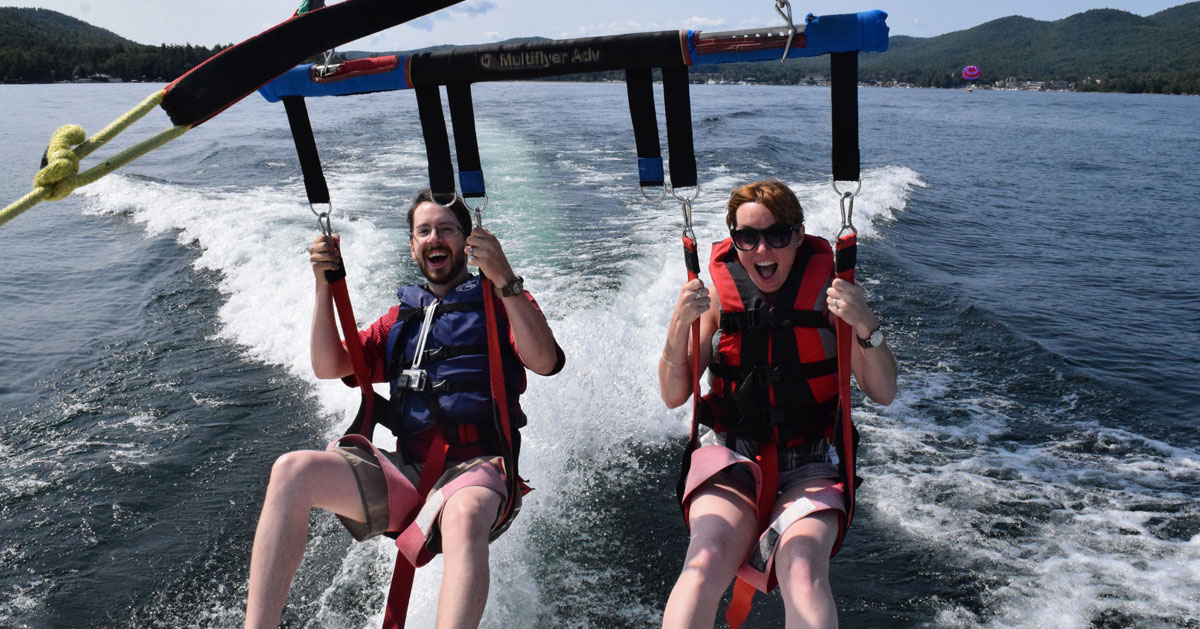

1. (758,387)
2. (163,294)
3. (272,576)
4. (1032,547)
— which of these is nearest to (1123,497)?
(1032,547)

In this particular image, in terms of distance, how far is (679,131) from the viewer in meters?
2.52

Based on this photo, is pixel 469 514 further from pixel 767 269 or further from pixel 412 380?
pixel 767 269

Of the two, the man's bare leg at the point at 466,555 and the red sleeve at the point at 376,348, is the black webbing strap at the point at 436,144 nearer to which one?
the red sleeve at the point at 376,348

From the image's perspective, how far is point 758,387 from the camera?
2.74m

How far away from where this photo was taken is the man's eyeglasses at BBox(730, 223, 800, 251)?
2611mm

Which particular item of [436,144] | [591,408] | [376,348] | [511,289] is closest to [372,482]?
[376,348]

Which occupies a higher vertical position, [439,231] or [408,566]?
[439,231]

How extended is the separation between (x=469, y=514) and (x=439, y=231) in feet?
3.29

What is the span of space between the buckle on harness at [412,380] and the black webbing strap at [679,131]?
1.10m

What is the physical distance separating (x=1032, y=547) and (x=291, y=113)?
382cm

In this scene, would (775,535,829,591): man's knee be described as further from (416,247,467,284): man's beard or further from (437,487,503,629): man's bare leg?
(416,247,467,284): man's beard

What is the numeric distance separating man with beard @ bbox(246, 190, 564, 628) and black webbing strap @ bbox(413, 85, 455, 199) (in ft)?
0.57

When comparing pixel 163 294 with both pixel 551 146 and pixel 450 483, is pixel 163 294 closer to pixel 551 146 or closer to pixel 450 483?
pixel 450 483

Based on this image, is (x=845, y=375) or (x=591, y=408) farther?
(x=591, y=408)
